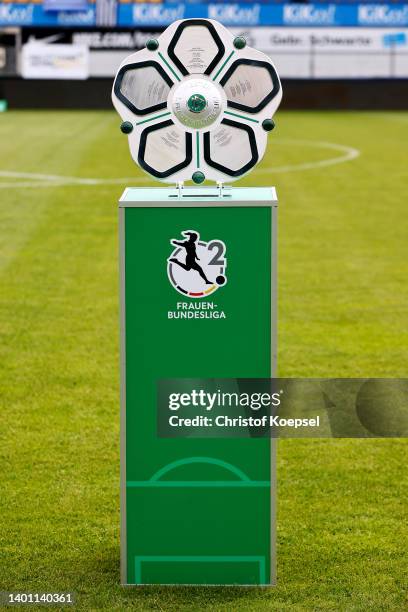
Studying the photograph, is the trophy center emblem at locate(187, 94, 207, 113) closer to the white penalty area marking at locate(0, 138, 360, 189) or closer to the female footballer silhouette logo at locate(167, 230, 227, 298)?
the female footballer silhouette logo at locate(167, 230, 227, 298)

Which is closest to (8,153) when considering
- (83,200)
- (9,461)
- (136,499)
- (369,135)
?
(83,200)

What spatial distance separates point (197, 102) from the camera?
444cm

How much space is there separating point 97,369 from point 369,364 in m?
1.91

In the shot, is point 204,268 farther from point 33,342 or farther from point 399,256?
point 399,256

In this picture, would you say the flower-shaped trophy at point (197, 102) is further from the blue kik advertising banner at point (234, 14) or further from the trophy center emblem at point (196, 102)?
the blue kik advertising banner at point (234, 14)

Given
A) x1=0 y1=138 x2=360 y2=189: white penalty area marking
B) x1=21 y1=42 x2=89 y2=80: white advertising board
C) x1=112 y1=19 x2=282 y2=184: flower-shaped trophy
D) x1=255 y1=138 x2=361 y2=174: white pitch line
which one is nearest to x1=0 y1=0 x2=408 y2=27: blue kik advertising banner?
x1=21 y1=42 x2=89 y2=80: white advertising board

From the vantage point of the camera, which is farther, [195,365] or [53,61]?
[53,61]

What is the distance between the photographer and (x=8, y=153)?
72.3 feet

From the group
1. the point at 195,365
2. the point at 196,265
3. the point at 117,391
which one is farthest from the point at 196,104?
the point at 117,391

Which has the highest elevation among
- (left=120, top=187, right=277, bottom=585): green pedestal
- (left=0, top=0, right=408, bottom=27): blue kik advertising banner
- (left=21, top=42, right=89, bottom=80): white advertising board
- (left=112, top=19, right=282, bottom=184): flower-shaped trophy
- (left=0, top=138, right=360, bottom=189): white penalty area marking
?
(left=112, top=19, right=282, bottom=184): flower-shaped trophy

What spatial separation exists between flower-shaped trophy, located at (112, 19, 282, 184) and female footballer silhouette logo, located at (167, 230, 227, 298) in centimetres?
28

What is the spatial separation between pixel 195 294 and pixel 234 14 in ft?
122

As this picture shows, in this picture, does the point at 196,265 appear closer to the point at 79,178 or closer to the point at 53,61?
the point at 79,178

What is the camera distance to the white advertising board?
40000mm
